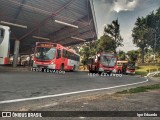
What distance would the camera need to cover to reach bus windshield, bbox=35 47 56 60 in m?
22.4

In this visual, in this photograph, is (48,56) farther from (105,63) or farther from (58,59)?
(105,63)

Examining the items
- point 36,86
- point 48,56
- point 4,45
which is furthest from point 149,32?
point 36,86

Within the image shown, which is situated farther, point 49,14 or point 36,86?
point 49,14

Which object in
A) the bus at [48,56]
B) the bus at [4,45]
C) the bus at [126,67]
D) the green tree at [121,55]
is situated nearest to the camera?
the bus at [4,45]

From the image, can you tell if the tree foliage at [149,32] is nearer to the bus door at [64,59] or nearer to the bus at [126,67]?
the bus at [126,67]

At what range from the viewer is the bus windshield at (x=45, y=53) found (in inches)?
883

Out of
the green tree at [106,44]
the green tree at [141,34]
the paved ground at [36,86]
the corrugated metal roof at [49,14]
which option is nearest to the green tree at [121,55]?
the green tree at [141,34]

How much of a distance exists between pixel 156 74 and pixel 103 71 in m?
9.66

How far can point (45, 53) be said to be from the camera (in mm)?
22578

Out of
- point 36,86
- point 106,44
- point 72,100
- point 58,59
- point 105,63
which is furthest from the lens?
point 106,44

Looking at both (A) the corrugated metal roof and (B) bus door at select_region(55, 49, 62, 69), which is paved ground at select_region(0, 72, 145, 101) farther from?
(A) the corrugated metal roof

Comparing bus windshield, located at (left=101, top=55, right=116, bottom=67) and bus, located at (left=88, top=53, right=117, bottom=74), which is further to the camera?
bus windshield, located at (left=101, top=55, right=116, bottom=67)

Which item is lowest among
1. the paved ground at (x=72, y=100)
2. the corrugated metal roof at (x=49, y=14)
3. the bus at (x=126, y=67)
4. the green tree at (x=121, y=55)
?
the paved ground at (x=72, y=100)

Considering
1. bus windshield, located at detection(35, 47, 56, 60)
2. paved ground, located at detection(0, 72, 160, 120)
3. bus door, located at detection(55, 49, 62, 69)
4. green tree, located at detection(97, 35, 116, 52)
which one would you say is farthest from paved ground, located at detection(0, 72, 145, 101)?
green tree, located at detection(97, 35, 116, 52)
